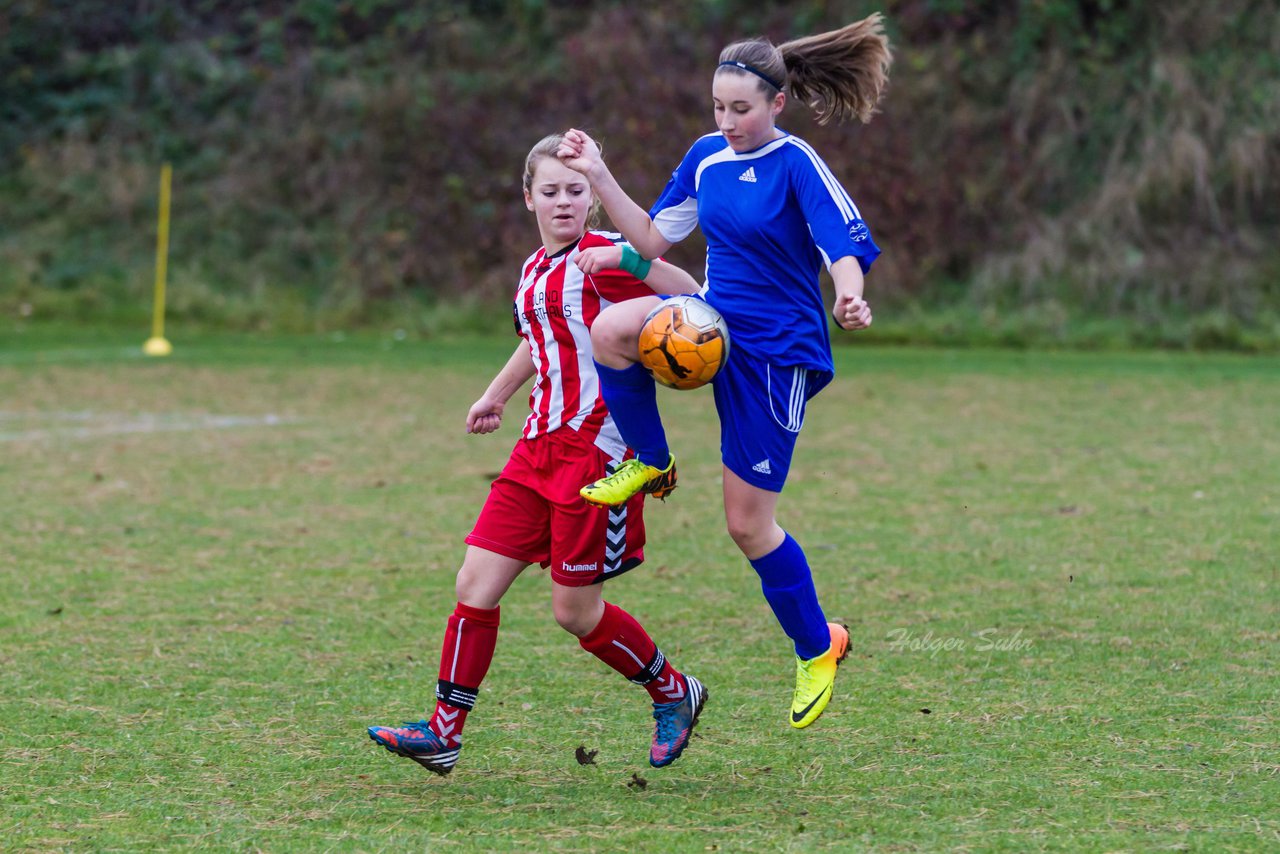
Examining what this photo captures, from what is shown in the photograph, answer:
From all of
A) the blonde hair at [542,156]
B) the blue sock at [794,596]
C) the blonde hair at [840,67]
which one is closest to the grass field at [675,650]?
the blue sock at [794,596]

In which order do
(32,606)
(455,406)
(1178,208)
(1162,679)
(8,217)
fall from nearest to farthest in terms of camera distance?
(1162,679) < (32,606) < (455,406) < (1178,208) < (8,217)

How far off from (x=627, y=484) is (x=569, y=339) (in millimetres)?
495

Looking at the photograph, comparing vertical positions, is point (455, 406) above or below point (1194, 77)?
below

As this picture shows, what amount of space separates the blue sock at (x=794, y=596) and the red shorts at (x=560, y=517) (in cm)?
39

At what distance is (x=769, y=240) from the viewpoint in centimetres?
454

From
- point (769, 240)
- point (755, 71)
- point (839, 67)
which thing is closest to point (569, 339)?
point (769, 240)

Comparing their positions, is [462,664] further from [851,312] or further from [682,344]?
[851,312]

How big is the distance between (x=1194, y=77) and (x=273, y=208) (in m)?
13.2

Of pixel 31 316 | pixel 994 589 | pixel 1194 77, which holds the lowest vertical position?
pixel 31 316

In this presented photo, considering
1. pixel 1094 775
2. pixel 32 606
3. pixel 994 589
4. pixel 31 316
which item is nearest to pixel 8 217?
pixel 31 316

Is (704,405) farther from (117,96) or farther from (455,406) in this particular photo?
(117,96)

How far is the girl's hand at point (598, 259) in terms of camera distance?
4.47m

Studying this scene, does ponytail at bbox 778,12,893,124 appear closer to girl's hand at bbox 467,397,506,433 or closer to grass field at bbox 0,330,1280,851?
girl's hand at bbox 467,397,506,433

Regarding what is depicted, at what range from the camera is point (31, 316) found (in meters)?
22.0
